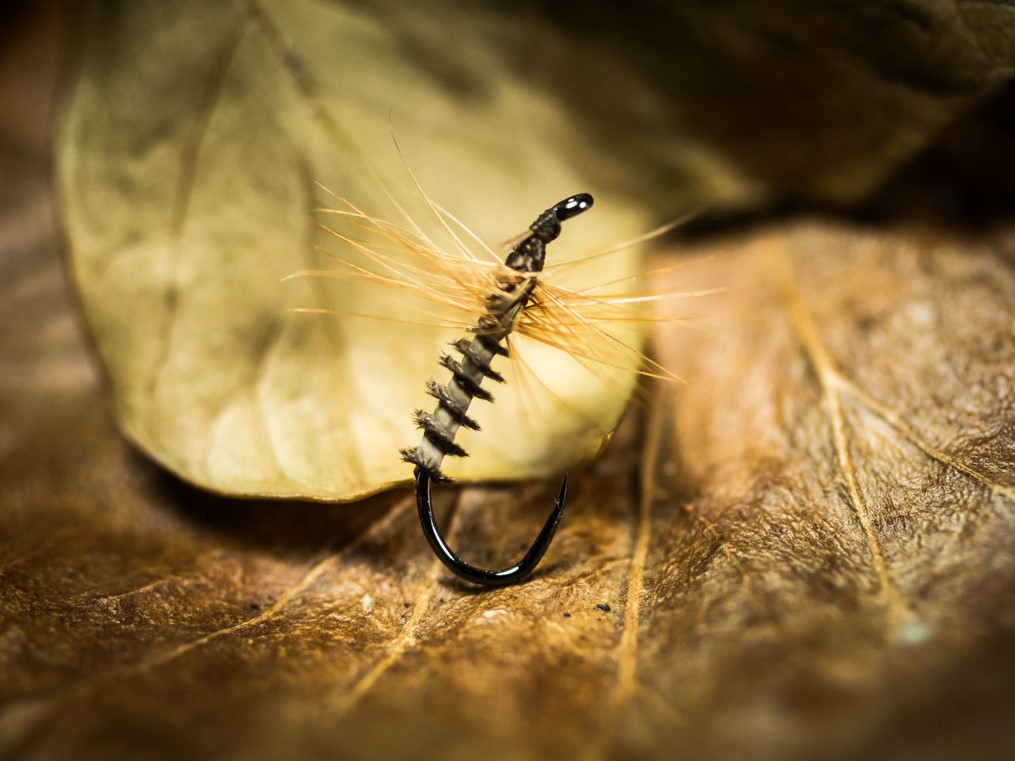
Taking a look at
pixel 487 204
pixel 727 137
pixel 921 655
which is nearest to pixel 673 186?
pixel 727 137

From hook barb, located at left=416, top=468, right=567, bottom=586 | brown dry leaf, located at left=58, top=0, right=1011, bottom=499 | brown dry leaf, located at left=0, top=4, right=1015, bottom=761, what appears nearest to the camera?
brown dry leaf, located at left=0, top=4, right=1015, bottom=761

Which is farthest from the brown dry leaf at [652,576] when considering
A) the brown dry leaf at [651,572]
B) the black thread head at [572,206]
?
the black thread head at [572,206]

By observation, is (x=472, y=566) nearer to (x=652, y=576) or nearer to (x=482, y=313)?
(x=652, y=576)

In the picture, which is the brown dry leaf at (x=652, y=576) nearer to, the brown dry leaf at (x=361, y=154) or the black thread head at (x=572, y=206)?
the brown dry leaf at (x=361, y=154)

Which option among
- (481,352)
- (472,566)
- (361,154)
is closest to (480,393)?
(481,352)

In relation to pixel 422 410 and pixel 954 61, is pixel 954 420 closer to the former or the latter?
pixel 954 61

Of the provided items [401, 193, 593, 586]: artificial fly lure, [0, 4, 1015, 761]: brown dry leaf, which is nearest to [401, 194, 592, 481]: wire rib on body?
[401, 193, 593, 586]: artificial fly lure

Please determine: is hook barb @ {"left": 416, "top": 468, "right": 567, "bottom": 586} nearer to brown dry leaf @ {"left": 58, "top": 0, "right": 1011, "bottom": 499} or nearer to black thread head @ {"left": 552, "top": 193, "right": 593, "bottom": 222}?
brown dry leaf @ {"left": 58, "top": 0, "right": 1011, "bottom": 499}
